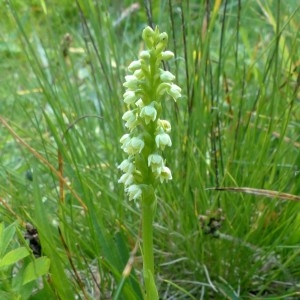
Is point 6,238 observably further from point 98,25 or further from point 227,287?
point 98,25

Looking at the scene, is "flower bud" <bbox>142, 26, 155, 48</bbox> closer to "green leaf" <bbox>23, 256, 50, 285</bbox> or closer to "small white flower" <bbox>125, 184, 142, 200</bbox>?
"small white flower" <bbox>125, 184, 142, 200</bbox>

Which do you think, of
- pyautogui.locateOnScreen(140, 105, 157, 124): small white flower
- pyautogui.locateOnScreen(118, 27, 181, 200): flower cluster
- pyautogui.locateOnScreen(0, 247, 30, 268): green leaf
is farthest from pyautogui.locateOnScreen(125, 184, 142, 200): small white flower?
pyautogui.locateOnScreen(0, 247, 30, 268): green leaf

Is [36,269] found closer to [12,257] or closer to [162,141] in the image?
[12,257]

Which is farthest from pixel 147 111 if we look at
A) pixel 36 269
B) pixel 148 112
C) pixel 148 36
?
pixel 36 269

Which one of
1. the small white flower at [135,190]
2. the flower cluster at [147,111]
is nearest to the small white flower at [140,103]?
the flower cluster at [147,111]

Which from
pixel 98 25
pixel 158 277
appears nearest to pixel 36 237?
pixel 158 277

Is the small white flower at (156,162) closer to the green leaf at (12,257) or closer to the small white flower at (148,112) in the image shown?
the small white flower at (148,112)
